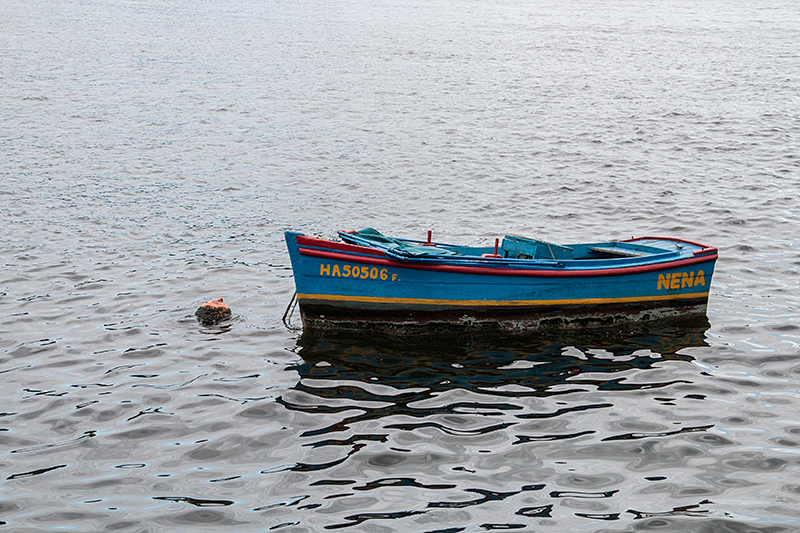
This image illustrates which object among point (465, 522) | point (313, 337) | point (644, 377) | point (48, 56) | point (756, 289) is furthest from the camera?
point (48, 56)

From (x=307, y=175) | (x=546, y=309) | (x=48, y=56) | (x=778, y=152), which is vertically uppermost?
(x=48, y=56)

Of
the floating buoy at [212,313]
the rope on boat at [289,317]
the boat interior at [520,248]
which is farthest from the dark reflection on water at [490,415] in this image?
the floating buoy at [212,313]

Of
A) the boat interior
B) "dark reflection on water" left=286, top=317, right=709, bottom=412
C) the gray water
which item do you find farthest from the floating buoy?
the boat interior

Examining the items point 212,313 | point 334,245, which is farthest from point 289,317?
point 334,245

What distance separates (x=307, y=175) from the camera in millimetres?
22766

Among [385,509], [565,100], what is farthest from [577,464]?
[565,100]

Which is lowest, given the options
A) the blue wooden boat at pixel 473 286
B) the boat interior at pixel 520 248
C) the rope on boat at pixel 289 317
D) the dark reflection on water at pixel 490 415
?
the dark reflection on water at pixel 490 415

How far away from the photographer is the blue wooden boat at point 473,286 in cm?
1158

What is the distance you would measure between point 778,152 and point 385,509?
74.7 feet

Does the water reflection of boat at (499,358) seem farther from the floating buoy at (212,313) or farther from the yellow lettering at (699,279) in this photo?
the floating buoy at (212,313)

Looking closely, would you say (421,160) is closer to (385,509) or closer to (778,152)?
(778,152)

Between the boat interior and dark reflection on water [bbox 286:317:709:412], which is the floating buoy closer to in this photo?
dark reflection on water [bbox 286:317:709:412]

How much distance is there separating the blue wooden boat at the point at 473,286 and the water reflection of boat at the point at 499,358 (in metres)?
0.25

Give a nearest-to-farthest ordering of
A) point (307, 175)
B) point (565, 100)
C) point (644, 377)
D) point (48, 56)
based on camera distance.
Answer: point (644, 377)
point (307, 175)
point (565, 100)
point (48, 56)
